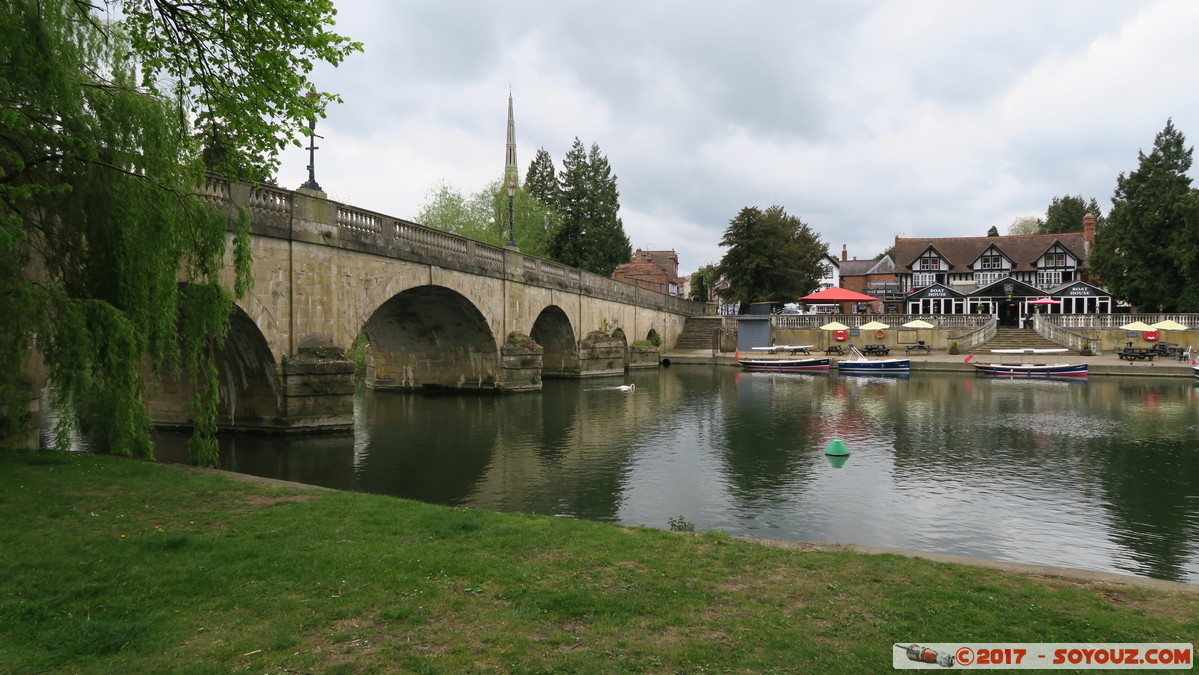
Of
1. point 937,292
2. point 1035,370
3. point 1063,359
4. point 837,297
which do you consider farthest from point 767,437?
point 937,292

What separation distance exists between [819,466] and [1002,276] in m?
61.5

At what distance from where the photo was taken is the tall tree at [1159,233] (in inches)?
1874

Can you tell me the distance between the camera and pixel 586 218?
58688mm

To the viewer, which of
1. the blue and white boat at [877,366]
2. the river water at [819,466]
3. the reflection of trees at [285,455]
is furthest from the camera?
the blue and white boat at [877,366]

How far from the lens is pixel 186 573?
5.66 meters

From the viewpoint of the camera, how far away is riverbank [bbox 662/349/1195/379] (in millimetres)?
35472

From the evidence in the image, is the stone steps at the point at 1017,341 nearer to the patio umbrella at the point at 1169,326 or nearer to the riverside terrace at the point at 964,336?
the riverside terrace at the point at 964,336

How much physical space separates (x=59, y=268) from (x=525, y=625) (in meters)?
8.01

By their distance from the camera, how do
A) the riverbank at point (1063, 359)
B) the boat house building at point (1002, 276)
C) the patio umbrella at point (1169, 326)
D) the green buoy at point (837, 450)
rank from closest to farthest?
the green buoy at point (837, 450) → the riverbank at point (1063, 359) → the patio umbrella at point (1169, 326) → the boat house building at point (1002, 276)

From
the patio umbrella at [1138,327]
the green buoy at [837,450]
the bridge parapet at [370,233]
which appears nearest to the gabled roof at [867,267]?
the patio umbrella at [1138,327]

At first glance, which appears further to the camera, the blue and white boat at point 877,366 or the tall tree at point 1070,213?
the tall tree at point 1070,213

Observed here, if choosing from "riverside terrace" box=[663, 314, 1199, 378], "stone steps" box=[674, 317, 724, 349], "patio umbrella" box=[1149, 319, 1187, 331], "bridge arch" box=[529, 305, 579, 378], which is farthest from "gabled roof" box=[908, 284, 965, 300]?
"bridge arch" box=[529, 305, 579, 378]

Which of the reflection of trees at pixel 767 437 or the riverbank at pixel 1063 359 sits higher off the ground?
the riverbank at pixel 1063 359

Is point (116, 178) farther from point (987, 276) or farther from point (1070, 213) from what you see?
point (1070, 213)
